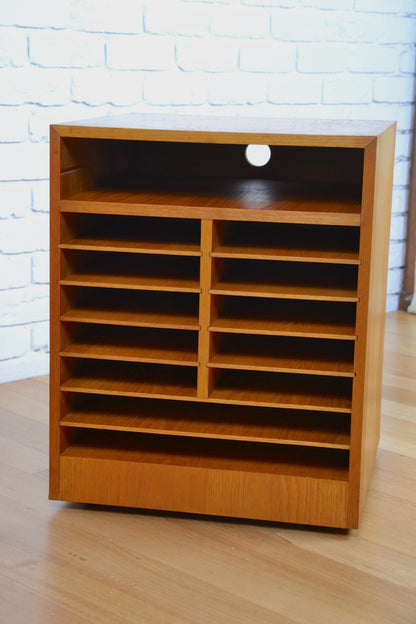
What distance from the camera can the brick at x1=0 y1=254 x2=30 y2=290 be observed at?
2.24 metres

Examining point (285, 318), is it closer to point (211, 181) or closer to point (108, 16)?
point (211, 181)

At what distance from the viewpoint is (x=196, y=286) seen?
1.44m

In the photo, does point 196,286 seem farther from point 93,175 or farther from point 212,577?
point 212,577

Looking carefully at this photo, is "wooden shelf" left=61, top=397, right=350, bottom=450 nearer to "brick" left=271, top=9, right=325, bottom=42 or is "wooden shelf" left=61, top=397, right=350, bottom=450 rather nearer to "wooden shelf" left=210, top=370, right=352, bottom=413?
"wooden shelf" left=210, top=370, right=352, bottom=413

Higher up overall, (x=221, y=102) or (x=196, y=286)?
(x=221, y=102)

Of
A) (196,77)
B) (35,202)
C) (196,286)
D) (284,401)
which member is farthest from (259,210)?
(196,77)

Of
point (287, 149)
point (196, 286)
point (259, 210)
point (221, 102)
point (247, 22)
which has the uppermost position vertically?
point (247, 22)

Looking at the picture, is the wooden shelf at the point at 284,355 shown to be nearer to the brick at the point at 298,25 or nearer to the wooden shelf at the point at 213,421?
the wooden shelf at the point at 213,421

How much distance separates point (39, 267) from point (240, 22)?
969 millimetres

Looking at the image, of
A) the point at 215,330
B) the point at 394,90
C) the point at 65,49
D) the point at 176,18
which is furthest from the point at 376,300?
the point at 394,90

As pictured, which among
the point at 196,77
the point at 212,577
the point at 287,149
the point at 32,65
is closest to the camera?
the point at 212,577

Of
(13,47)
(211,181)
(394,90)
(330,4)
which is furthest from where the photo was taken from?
(394,90)

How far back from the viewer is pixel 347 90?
2914mm

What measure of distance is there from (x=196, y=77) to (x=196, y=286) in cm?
128
